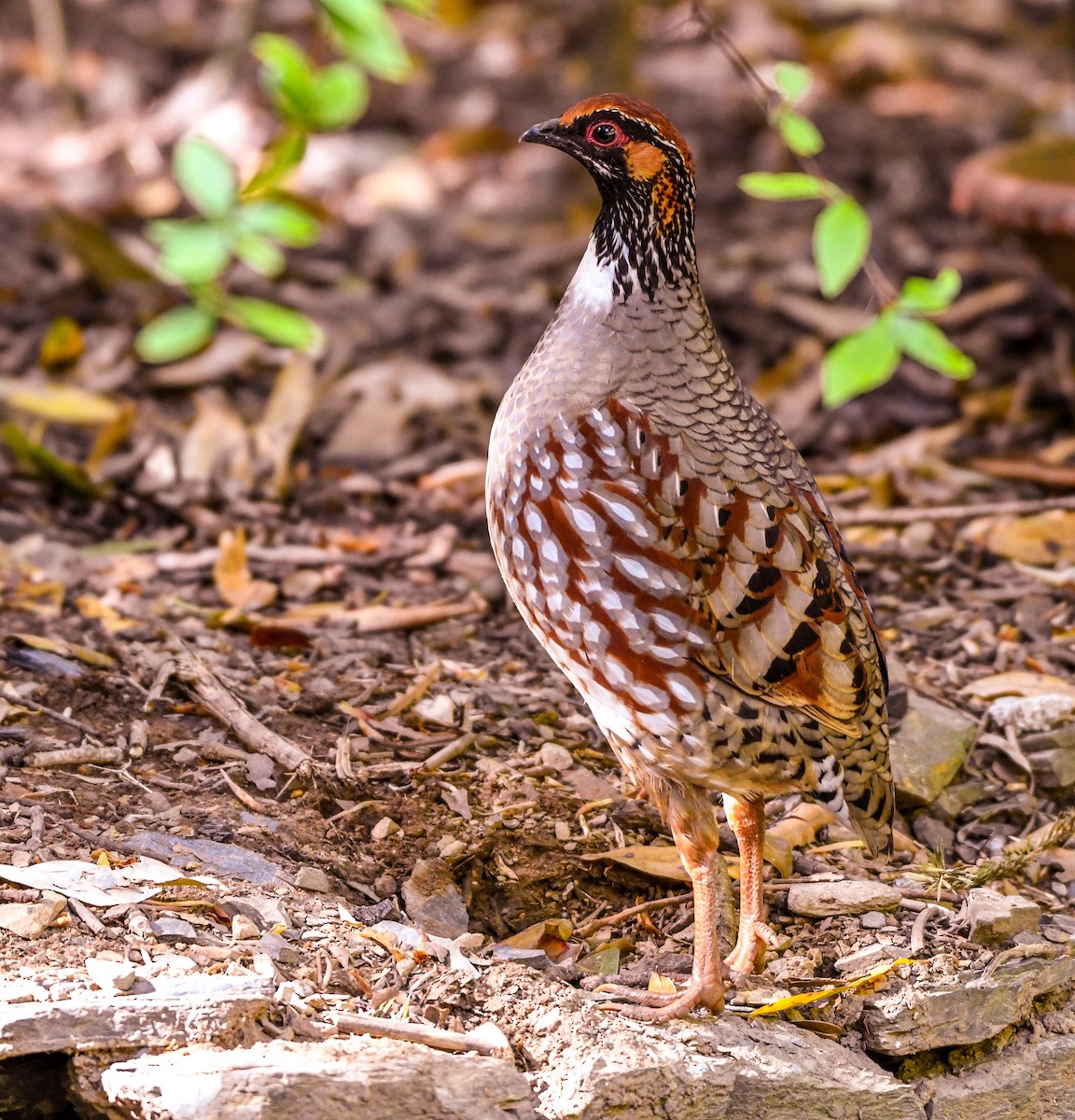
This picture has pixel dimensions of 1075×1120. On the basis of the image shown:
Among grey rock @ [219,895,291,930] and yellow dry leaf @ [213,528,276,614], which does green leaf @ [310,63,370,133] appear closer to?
yellow dry leaf @ [213,528,276,614]

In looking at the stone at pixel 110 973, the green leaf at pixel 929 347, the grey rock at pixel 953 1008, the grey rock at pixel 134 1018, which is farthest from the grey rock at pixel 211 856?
the green leaf at pixel 929 347

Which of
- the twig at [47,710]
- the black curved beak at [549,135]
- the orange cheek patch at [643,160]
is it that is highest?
the black curved beak at [549,135]

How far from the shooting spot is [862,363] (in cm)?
515

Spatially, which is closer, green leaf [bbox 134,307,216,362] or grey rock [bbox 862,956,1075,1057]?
grey rock [bbox 862,956,1075,1057]

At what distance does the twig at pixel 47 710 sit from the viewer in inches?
164

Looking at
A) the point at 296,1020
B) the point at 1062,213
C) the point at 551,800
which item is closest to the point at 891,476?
the point at 1062,213

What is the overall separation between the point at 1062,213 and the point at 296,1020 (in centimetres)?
461

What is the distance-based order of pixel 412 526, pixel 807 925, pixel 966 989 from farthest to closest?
pixel 412 526 < pixel 807 925 < pixel 966 989

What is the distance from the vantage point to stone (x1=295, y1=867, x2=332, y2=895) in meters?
3.71

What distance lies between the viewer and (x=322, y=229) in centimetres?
831

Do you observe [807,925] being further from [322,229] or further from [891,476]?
[322,229]

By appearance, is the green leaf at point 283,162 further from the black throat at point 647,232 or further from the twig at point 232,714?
the black throat at point 647,232

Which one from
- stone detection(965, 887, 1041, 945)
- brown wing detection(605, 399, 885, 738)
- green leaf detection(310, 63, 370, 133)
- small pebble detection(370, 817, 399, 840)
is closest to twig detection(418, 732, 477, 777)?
small pebble detection(370, 817, 399, 840)

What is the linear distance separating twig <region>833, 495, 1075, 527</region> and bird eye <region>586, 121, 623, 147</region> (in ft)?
8.24
